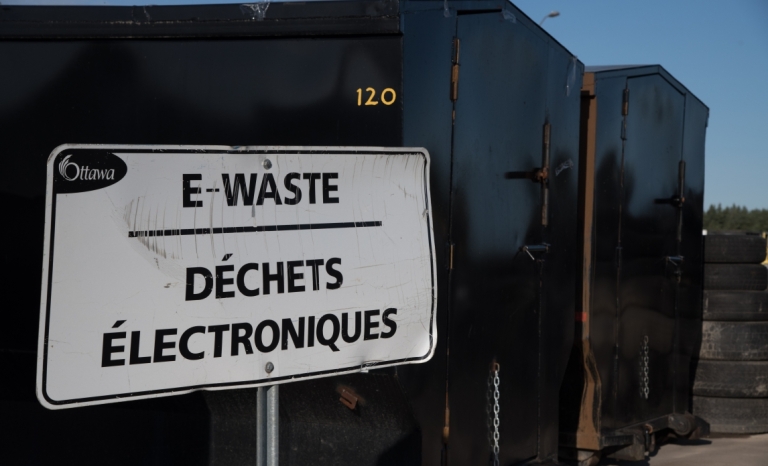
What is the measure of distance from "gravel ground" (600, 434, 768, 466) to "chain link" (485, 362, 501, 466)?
283 cm

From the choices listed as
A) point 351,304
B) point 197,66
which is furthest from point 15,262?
point 351,304

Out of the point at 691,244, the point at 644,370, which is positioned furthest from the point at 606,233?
the point at 691,244

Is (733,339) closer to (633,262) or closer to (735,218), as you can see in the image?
(633,262)

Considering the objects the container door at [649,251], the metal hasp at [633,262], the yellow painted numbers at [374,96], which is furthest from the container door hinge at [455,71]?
the container door at [649,251]

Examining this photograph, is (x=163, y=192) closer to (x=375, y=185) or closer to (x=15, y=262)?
(x=375, y=185)

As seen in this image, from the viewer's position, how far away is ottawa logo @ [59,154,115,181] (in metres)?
1.78

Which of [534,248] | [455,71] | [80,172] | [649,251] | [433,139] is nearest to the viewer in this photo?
[80,172]

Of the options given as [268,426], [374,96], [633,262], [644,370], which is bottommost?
[644,370]

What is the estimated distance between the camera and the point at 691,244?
646 centimetres

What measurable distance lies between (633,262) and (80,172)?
4.28 m

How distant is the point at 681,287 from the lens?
247 inches

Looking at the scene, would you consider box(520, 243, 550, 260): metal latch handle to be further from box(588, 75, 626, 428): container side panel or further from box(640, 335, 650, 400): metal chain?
box(640, 335, 650, 400): metal chain

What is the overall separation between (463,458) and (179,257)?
1.80 m

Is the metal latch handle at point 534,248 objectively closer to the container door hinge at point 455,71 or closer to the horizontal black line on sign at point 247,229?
the container door hinge at point 455,71
